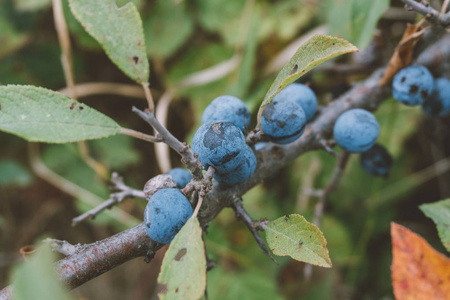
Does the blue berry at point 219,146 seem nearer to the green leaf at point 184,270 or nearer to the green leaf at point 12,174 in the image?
the green leaf at point 184,270

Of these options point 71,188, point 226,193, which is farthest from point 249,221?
point 71,188

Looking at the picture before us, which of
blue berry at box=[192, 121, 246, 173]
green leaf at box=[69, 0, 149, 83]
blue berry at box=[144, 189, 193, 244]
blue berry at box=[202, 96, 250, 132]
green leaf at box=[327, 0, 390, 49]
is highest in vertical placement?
green leaf at box=[69, 0, 149, 83]

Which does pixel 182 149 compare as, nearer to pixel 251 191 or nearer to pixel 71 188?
pixel 251 191

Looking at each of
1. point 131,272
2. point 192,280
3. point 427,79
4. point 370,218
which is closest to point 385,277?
point 370,218

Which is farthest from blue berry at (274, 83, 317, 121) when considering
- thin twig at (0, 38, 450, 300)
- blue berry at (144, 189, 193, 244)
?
blue berry at (144, 189, 193, 244)

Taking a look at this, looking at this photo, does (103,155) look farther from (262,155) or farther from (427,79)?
(427,79)

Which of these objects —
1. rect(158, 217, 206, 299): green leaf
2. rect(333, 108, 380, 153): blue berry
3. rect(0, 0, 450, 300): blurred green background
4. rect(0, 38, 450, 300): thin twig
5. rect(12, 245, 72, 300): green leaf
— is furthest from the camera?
rect(0, 0, 450, 300): blurred green background

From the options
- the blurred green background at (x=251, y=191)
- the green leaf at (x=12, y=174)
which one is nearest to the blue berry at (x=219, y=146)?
the blurred green background at (x=251, y=191)

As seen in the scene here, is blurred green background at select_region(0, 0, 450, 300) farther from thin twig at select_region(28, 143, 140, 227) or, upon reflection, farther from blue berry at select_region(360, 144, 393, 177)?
blue berry at select_region(360, 144, 393, 177)
